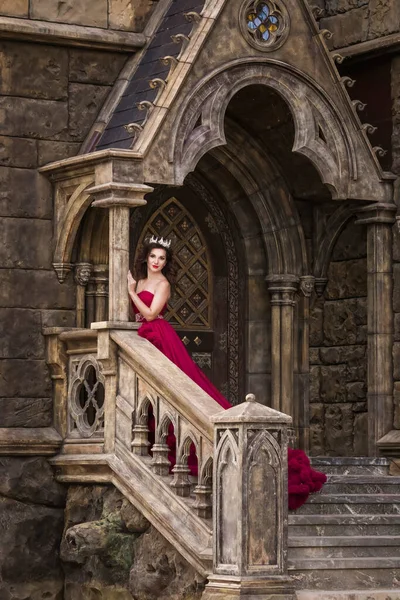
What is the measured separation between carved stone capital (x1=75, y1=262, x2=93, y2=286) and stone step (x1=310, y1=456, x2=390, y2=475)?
219cm

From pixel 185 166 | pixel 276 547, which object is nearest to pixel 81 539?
pixel 276 547

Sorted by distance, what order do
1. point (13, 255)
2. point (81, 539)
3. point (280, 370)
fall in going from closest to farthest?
point (81, 539)
point (13, 255)
point (280, 370)

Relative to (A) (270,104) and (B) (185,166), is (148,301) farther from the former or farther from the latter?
(A) (270,104)

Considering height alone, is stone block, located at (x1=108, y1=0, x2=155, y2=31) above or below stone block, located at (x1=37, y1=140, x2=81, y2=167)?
above

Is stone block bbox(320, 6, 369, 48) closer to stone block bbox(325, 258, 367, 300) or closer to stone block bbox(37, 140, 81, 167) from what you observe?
stone block bbox(325, 258, 367, 300)

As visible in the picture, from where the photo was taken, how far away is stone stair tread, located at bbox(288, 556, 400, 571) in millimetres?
12586

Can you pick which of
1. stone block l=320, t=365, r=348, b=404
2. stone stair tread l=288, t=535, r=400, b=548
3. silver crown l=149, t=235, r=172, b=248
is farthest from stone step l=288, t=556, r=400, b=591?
silver crown l=149, t=235, r=172, b=248

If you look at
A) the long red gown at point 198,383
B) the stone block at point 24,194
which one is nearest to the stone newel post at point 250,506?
the long red gown at point 198,383

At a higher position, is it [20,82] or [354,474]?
[20,82]

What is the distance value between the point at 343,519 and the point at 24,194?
11.6 feet

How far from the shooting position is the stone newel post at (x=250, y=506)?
12.1 metres

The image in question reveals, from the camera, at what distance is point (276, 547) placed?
12.2 m

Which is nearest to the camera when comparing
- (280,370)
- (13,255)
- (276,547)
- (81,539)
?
(276,547)

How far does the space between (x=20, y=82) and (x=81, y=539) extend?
352 cm
